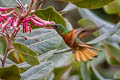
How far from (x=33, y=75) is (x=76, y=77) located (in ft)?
4.88

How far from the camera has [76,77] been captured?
263cm

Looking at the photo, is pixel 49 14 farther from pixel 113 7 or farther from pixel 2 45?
pixel 113 7

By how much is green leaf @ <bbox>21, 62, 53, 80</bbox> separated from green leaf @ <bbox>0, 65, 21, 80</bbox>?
0.36 ft

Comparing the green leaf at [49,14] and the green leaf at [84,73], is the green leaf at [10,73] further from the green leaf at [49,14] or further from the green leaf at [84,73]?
the green leaf at [84,73]

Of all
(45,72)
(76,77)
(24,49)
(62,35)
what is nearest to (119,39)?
(76,77)

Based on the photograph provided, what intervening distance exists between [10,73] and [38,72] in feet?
0.56

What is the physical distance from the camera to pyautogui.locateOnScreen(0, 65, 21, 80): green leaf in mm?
1013

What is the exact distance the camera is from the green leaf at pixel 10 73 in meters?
1.01

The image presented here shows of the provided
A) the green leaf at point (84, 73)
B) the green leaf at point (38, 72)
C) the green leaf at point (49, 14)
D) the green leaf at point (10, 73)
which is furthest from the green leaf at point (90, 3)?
the green leaf at point (84, 73)

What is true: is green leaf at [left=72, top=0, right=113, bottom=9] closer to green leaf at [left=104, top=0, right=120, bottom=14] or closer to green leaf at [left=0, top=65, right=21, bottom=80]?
green leaf at [left=0, top=65, right=21, bottom=80]

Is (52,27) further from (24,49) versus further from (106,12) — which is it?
(106,12)

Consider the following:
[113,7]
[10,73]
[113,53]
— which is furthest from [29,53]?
[113,7]

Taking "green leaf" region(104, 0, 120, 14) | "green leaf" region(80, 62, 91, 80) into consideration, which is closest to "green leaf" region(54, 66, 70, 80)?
"green leaf" region(80, 62, 91, 80)

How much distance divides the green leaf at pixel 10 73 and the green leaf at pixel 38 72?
108 millimetres
